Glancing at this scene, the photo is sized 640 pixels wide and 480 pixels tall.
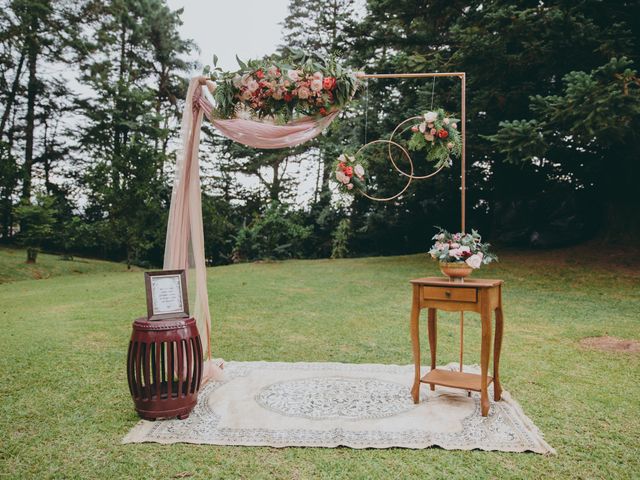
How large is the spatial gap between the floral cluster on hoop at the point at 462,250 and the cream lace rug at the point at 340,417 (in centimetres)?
120

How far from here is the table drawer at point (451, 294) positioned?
3670mm

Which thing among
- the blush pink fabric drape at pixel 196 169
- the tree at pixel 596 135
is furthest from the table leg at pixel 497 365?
the tree at pixel 596 135

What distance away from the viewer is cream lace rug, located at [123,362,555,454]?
3.14 m

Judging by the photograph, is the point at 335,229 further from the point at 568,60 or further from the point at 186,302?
the point at 186,302

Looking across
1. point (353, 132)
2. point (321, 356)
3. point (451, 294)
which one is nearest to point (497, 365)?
point (451, 294)

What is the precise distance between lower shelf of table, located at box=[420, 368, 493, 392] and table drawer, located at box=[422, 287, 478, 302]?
0.71 m

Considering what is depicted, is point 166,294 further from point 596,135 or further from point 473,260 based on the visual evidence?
point 596,135

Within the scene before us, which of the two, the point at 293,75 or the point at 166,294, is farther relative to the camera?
the point at 293,75

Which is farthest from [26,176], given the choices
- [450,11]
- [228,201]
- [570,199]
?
[570,199]

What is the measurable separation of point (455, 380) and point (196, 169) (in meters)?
3.07

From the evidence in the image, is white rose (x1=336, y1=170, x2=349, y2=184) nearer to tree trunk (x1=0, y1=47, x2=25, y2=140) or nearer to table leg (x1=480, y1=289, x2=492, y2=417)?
table leg (x1=480, y1=289, x2=492, y2=417)

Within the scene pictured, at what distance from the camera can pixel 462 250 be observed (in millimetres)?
3805

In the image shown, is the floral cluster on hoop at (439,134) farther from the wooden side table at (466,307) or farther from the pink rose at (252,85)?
the pink rose at (252,85)

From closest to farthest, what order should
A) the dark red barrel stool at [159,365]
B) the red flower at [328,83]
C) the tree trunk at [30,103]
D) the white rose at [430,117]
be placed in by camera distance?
the dark red barrel stool at [159,365]
the red flower at [328,83]
the white rose at [430,117]
the tree trunk at [30,103]
